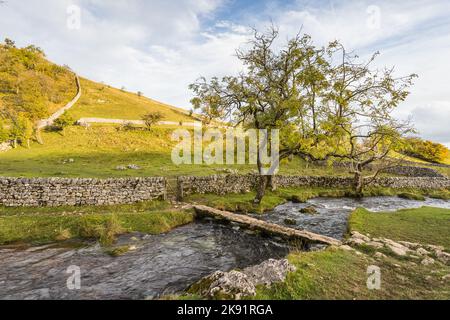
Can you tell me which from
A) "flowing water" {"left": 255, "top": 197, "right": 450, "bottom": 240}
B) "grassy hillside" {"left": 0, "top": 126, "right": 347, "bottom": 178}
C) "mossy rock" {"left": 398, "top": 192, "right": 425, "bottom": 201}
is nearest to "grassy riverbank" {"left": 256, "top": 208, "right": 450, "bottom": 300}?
"flowing water" {"left": 255, "top": 197, "right": 450, "bottom": 240}

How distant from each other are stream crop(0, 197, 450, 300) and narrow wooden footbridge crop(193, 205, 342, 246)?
1.97ft

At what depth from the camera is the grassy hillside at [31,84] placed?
4622cm

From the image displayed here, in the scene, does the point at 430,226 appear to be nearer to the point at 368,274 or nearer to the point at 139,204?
the point at 368,274

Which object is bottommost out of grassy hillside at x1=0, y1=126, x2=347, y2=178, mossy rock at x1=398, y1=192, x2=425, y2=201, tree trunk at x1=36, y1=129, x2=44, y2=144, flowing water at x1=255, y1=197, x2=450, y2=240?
flowing water at x1=255, y1=197, x2=450, y2=240

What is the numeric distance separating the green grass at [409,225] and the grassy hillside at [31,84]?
43.4 metres

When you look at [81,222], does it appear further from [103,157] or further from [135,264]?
[103,157]

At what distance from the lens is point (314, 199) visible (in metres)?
25.7

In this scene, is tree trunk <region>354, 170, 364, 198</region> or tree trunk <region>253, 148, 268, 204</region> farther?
tree trunk <region>354, 170, 364, 198</region>

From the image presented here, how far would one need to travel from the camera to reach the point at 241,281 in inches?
269

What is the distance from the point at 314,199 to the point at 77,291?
22.4m

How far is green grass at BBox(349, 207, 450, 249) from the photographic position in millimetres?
12945

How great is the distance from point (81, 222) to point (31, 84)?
229 feet

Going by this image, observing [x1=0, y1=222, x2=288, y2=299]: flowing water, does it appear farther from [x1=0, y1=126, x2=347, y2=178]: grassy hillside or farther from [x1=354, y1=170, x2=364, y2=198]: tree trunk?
[x1=354, y1=170, x2=364, y2=198]: tree trunk
